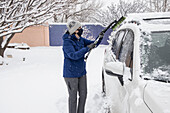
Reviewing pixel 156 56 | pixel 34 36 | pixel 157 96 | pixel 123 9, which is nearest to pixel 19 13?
pixel 156 56

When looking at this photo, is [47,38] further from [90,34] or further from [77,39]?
[77,39]

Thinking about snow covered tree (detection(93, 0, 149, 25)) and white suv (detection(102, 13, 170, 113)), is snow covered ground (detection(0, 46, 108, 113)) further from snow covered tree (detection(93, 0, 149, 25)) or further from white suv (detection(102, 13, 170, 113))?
snow covered tree (detection(93, 0, 149, 25))

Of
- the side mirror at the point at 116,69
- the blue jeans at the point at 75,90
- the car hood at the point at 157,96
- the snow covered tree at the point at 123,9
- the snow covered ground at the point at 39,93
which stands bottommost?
the snow covered ground at the point at 39,93

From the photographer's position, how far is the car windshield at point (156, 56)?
1.77 m

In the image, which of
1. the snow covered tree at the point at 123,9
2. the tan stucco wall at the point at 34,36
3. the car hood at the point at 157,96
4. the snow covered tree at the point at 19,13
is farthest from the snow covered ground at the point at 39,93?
the snow covered tree at the point at 123,9

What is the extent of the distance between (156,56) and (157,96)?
0.59 meters

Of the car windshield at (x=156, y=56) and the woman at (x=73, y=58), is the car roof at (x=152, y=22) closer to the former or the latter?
the car windshield at (x=156, y=56)

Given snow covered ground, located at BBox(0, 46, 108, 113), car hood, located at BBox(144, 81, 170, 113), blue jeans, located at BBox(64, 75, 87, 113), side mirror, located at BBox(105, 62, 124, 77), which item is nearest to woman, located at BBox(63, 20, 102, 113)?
blue jeans, located at BBox(64, 75, 87, 113)

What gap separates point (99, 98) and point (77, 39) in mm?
2004

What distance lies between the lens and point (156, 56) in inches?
75.9

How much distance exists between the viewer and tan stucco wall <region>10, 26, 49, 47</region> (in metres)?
18.7

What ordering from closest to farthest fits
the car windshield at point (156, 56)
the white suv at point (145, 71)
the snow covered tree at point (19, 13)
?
1. the white suv at point (145, 71)
2. the car windshield at point (156, 56)
3. the snow covered tree at point (19, 13)

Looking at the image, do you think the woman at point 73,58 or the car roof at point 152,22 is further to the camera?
the woman at point 73,58

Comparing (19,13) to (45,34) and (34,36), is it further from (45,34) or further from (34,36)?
(34,36)
